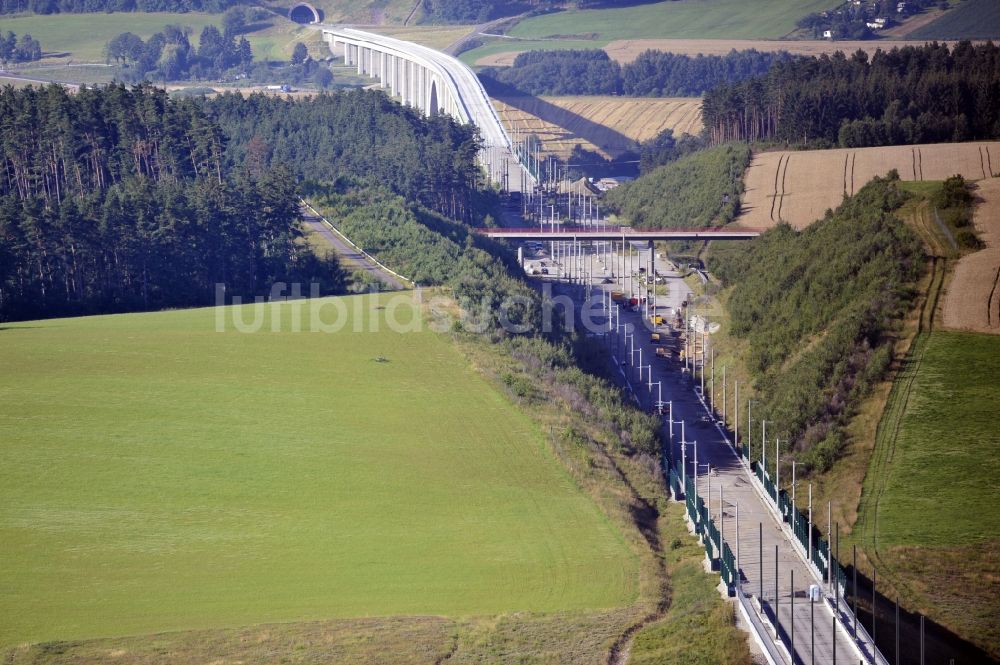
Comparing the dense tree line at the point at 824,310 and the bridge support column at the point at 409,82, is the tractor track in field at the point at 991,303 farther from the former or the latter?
the bridge support column at the point at 409,82

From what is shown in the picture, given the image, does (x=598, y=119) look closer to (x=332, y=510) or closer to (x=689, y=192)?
(x=689, y=192)

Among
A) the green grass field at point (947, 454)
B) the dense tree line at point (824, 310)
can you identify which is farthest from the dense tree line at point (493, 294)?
the green grass field at point (947, 454)

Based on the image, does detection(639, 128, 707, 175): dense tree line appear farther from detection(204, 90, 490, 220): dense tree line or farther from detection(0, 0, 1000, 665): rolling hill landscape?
detection(204, 90, 490, 220): dense tree line

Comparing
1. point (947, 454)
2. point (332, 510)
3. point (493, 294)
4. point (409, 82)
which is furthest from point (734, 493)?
point (409, 82)

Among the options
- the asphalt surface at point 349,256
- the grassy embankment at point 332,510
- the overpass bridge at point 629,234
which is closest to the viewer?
the grassy embankment at point 332,510

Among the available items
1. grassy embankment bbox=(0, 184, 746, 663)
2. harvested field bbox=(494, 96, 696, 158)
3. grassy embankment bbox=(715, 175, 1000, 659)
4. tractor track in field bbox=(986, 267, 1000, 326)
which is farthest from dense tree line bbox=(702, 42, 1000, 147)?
grassy embankment bbox=(0, 184, 746, 663)

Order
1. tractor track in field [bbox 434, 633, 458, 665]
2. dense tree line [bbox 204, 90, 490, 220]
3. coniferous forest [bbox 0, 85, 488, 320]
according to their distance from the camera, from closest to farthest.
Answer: tractor track in field [bbox 434, 633, 458, 665]
coniferous forest [bbox 0, 85, 488, 320]
dense tree line [bbox 204, 90, 490, 220]
